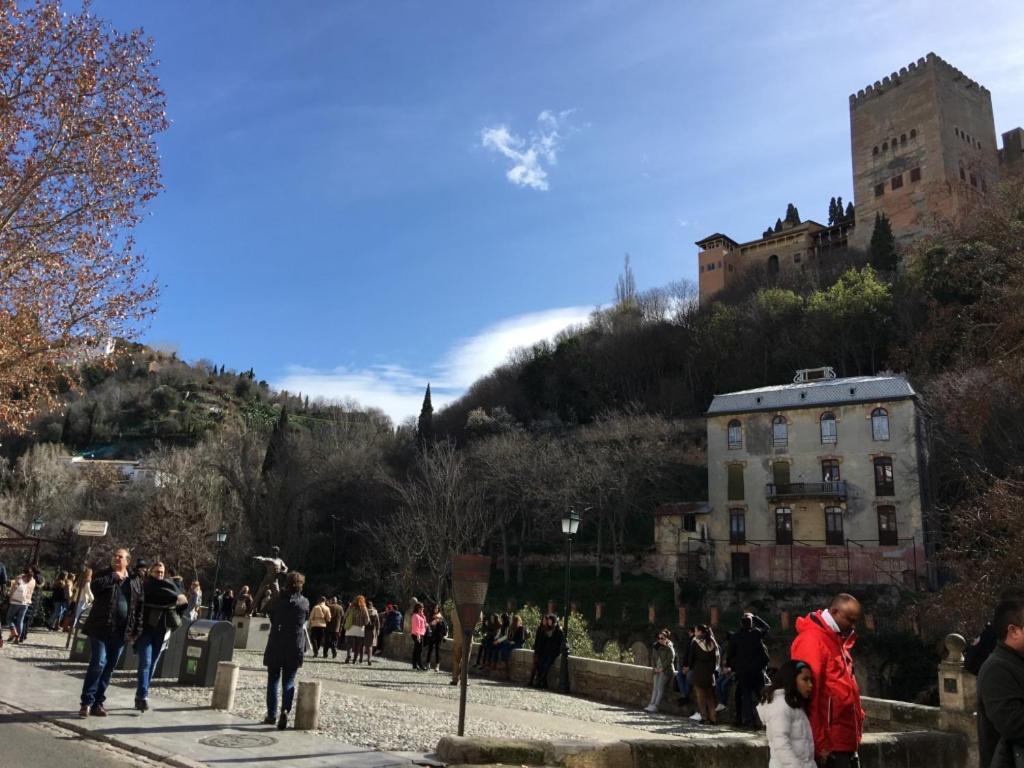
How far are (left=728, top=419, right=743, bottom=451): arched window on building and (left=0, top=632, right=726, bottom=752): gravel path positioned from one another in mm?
30901

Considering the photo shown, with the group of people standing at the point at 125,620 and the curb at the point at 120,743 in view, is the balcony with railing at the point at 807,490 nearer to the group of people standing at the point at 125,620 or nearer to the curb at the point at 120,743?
the group of people standing at the point at 125,620

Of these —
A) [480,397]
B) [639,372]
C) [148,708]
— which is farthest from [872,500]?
[480,397]

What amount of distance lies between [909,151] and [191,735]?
82122mm

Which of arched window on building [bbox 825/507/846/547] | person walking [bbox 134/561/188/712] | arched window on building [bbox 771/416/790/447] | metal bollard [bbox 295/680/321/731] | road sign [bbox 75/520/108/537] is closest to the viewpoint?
metal bollard [bbox 295/680/321/731]

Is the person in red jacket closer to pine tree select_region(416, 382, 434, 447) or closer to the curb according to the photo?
the curb

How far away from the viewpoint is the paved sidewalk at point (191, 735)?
6371mm

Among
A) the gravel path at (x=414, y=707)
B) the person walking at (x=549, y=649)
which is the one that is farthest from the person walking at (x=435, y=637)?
the person walking at (x=549, y=649)

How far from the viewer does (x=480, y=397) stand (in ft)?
250

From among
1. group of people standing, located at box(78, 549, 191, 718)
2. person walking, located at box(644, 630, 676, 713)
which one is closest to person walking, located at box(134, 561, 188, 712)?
group of people standing, located at box(78, 549, 191, 718)

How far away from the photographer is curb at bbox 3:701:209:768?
608cm

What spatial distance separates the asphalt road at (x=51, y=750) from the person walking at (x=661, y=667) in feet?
30.7

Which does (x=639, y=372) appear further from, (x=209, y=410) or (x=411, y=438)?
(x=209, y=410)

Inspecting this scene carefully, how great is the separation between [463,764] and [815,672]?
2864 millimetres

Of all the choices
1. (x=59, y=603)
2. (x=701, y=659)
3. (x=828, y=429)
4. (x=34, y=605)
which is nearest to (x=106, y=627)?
(x=701, y=659)
